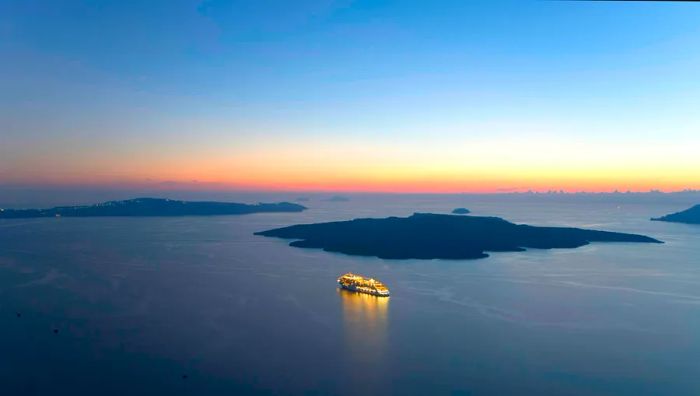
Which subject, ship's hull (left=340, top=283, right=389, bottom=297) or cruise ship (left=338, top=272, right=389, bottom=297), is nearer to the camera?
ship's hull (left=340, top=283, right=389, bottom=297)

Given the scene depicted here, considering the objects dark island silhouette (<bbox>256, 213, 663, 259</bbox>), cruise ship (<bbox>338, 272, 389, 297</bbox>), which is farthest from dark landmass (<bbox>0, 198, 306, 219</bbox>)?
cruise ship (<bbox>338, 272, 389, 297</bbox>)

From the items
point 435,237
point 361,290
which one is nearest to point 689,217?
point 435,237

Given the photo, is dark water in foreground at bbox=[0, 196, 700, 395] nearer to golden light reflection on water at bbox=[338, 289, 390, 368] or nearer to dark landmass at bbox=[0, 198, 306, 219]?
golden light reflection on water at bbox=[338, 289, 390, 368]

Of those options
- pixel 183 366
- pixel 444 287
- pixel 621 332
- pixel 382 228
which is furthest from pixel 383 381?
pixel 382 228

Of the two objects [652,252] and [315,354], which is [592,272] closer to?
[652,252]

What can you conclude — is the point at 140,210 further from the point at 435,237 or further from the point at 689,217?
the point at 689,217

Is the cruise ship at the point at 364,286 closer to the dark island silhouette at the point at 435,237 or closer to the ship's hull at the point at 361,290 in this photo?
the ship's hull at the point at 361,290
